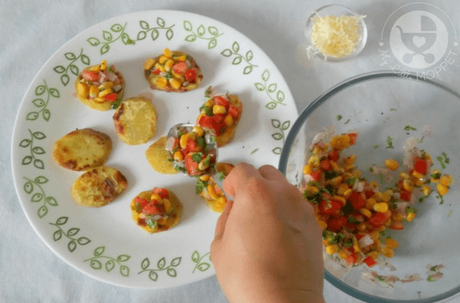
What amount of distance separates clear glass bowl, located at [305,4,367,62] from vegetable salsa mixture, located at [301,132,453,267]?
12.3 inches

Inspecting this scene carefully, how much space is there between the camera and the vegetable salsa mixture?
1346 millimetres

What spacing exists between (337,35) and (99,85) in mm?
878

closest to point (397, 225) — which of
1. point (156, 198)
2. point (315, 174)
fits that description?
point (315, 174)

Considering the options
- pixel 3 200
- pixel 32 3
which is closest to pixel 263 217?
pixel 3 200

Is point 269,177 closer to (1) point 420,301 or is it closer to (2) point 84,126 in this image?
Result: (1) point 420,301

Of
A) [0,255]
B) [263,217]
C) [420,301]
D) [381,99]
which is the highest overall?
[381,99]

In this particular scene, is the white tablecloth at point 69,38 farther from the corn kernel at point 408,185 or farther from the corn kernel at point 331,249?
the corn kernel at point 408,185

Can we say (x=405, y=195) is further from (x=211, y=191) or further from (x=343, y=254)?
(x=211, y=191)

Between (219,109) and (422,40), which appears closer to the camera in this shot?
(219,109)

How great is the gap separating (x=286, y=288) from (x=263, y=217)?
0.53 feet

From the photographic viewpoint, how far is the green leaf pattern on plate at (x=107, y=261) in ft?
4.87

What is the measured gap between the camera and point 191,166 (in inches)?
56.7

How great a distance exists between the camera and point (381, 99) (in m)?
1.43

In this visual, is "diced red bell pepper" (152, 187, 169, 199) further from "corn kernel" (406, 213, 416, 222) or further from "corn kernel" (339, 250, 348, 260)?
"corn kernel" (406, 213, 416, 222)
